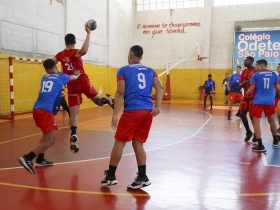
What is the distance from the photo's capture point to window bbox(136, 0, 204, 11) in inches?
1013

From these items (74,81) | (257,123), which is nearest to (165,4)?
(257,123)

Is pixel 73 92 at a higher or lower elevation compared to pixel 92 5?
lower

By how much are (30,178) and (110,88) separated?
1844cm

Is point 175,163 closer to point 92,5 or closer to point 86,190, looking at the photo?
point 86,190

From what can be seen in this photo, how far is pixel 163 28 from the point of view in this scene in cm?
2650

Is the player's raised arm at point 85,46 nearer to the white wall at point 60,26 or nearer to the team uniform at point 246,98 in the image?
the team uniform at point 246,98

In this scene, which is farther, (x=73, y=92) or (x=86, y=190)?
(x=73, y=92)

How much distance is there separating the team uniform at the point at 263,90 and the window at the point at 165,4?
63.9ft

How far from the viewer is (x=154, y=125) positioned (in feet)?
38.4

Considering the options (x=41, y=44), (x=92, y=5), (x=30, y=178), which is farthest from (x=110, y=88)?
(x=30, y=178)

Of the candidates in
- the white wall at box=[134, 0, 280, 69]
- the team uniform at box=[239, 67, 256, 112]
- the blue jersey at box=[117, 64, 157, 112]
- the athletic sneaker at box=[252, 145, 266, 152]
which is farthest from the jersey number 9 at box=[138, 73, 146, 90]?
the white wall at box=[134, 0, 280, 69]

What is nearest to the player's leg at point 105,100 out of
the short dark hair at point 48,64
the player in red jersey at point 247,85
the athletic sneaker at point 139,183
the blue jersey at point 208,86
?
the short dark hair at point 48,64

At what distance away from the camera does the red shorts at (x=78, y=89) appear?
6660mm

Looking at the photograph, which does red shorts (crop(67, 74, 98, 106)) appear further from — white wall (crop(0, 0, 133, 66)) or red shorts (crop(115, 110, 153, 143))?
white wall (crop(0, 0, 133, 66))
